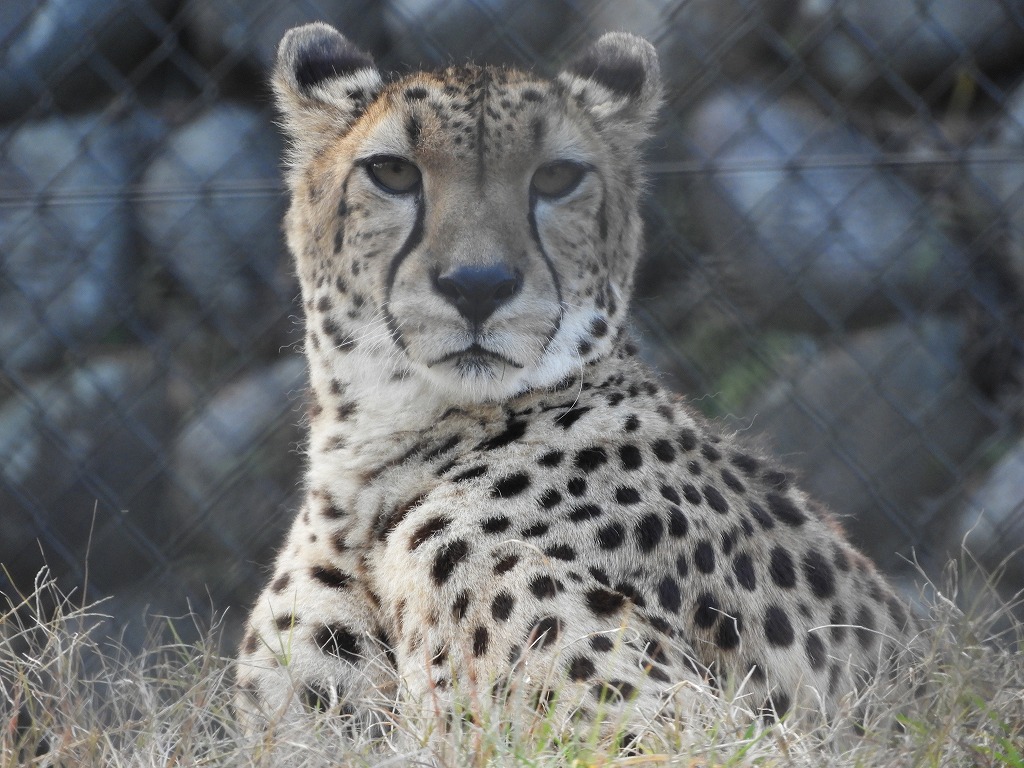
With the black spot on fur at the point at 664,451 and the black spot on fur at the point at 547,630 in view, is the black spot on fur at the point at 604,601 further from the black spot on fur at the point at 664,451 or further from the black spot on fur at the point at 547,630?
the black spot on fur at the point at 664,451

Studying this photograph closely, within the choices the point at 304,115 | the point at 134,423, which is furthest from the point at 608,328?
the point at 134,423

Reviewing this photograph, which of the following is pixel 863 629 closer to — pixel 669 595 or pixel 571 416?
pixel 669 595

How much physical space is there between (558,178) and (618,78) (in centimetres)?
27

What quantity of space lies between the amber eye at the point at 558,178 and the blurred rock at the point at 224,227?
1.18 metres

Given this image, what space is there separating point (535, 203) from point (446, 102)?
0.20 m

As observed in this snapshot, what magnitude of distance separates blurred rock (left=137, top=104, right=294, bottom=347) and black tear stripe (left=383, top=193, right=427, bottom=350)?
3.81ft

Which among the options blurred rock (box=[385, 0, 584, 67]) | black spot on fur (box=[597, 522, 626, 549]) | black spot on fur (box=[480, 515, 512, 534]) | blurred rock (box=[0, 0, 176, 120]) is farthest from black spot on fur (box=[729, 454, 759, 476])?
blurred rock (box=[0, 0, 176, 120])

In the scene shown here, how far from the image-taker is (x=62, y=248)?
301 centimetres

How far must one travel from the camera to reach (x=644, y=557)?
1630mm

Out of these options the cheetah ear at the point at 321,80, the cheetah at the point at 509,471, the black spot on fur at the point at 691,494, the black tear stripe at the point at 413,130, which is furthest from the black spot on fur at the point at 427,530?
the cheetah ear at the point at 321,80

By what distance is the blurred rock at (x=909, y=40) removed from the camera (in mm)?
2865

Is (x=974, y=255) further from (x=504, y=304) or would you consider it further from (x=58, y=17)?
(x=58, y=17)

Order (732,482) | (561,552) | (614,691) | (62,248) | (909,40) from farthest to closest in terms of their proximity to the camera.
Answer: (62,248) → (909,40) → (732,482) → (561,552) → (614,691)

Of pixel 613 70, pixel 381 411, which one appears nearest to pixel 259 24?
pixel 613 70
